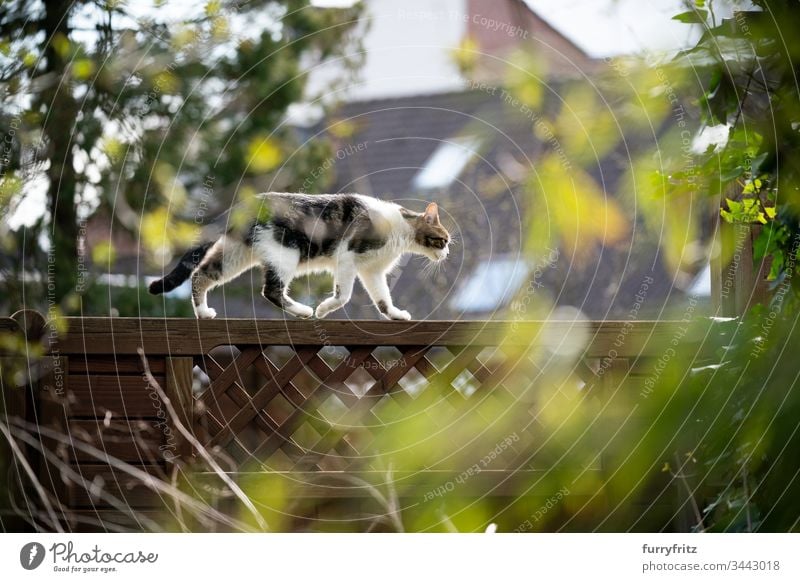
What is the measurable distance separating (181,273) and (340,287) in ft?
1.07

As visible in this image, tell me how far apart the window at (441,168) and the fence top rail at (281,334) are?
40 centimetres

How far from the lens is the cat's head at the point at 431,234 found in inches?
70.7

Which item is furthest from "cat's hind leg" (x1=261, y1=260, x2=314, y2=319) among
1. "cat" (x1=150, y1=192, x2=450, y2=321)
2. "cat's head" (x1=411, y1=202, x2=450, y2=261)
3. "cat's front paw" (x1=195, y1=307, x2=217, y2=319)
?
"cat's head" (x1=411, y1=202, x2=450, y2=261)

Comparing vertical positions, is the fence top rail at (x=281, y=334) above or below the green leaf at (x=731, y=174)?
below

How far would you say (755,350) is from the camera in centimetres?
129

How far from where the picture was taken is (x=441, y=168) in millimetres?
2041

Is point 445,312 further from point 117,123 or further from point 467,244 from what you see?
point 117,123

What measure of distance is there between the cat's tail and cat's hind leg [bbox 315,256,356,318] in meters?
0.26

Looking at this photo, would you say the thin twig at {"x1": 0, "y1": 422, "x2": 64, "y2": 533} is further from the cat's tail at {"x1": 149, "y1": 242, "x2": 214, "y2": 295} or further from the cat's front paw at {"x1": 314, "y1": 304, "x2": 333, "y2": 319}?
the cat's front paw at {"x1": 314, "y1": 304, "x2": 333, "y2": 319}

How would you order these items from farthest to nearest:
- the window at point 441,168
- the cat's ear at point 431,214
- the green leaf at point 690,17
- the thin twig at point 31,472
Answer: the window at point 441,168 → the cat's ear at point 431,214 → the thin twig at point 31,472 → the green leaf at point 690,17

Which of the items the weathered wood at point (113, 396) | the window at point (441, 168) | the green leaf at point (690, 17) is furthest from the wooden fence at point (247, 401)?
the green leaf at point (690, 17)

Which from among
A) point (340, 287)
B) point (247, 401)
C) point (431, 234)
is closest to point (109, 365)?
point (247, 401)

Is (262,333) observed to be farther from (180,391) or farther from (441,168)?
(441,168)

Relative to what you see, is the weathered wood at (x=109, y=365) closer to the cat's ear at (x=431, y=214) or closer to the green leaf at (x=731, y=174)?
the cat's ear at (x=431, y=214)
